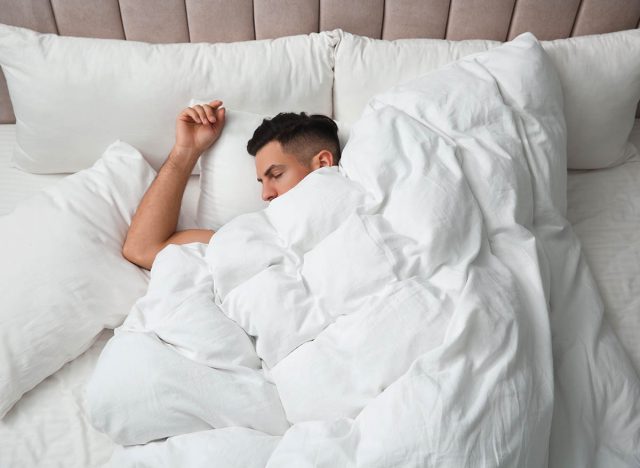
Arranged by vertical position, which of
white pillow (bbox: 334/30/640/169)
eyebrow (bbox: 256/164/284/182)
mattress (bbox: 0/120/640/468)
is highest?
white pillow (bbox: 334/30/640/169)

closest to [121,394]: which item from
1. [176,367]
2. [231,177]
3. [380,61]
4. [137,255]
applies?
[176,367]

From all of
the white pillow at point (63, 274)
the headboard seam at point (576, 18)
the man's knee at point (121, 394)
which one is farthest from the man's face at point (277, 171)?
the headboard seam at point (576, 18)

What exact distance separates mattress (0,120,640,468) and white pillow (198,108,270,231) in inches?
4.0

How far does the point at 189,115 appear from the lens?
4.27ft

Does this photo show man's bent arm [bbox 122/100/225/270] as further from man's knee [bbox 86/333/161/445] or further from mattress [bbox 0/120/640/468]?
man's knee [bbox 86/333/161/445]

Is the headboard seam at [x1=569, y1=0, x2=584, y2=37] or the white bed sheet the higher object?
the headboard seam at [x1=569, y1=0, x2=584, y2=37]

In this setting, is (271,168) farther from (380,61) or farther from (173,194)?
(380,61)

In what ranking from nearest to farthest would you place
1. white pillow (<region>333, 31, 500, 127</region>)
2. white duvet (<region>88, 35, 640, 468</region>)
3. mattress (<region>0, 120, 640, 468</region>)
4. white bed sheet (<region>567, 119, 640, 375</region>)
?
white duvet (<region>88, 35, 640, 468</region>), mattress (<region>0, 120, 640, 468</region>), white bed sheet (<region>567, 119, 640, 375</region>), white pillow (<region>333, 31, 500, 127</region>)

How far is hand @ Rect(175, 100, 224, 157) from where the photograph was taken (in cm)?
130

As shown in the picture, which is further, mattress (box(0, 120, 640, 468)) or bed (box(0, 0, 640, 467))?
bed (box(0, 0, 640, 467))

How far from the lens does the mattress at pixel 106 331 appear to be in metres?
0.95

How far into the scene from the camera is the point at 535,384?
2.81ft

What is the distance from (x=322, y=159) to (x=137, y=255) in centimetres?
51

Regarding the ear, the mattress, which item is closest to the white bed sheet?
the mattress
